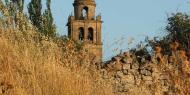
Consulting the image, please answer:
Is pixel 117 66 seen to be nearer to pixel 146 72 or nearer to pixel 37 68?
pixel 146 72

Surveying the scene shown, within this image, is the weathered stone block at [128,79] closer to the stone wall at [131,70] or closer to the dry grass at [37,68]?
the stone wall at [131,70]

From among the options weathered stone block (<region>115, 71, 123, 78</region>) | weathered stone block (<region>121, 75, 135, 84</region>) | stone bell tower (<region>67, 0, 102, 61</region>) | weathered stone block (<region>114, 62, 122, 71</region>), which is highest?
stone bell tower (<region>67, 0, 102, 61</region>)

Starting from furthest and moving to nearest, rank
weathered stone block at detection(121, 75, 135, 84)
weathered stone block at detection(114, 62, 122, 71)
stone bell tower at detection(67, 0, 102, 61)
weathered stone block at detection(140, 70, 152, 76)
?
stone bell tower at detection(67, 0, 102, 61) < weathered stone block at detection(140, 70, 152, 76) < weathered stone block at detection(114, 62, 122, 71) < weathered stone block at detection(121, 75, 135, 84)

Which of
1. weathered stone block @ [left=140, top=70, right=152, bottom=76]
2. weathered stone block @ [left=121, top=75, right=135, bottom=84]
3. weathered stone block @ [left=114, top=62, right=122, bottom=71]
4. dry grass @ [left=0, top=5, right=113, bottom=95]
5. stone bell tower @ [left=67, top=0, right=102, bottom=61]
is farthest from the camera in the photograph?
stone bell tower @ [left=67, top=0, right=102, bottom=61]

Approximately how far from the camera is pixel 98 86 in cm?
611

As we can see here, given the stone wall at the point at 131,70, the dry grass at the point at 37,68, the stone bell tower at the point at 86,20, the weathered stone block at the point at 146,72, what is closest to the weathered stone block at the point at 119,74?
the stone wall at the point at 131,70

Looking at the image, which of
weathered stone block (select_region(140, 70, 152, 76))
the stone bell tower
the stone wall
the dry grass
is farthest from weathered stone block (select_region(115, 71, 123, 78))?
the stone bell tower

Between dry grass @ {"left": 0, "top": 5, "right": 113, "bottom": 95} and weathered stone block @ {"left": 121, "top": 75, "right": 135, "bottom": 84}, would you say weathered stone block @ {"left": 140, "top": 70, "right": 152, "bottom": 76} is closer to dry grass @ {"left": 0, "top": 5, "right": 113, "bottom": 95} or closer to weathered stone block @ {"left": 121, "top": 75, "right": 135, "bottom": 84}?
weathered stone block @ {"left": 121, "top": 75, "right": 135, "bottom": 84}

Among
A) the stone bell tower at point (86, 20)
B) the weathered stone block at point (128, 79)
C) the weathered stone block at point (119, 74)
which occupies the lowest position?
the weathered stone block at point (128, 79)

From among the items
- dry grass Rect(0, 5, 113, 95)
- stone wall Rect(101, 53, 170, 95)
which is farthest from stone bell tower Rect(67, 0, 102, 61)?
dry grass Rect(0, 5, 113, 95)

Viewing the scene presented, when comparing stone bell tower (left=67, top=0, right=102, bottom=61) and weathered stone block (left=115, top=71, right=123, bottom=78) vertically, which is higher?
stone bell tower (left=67, top=0, right=102, bottom=61)

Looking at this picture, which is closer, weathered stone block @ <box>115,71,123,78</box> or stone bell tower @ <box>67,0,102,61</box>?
weathered stone block @ <box>115,71,123,78</box>

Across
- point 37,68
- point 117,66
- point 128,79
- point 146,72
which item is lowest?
point 128,79

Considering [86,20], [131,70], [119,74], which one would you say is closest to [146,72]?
[131,70]
